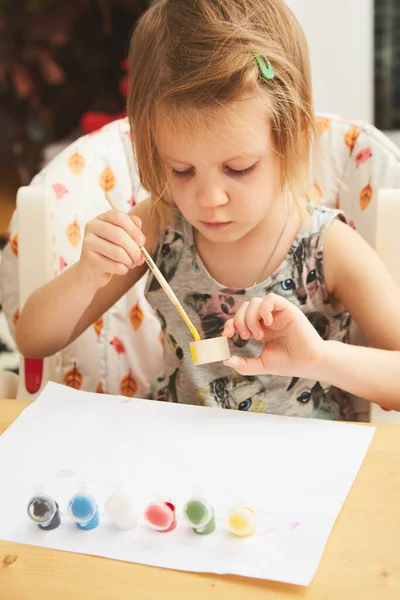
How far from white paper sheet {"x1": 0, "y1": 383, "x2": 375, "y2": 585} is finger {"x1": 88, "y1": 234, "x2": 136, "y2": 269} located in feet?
0.50

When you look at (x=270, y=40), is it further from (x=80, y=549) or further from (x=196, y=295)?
(x=80, y=549)

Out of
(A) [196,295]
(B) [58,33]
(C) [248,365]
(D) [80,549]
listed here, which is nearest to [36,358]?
(A) [196,295]

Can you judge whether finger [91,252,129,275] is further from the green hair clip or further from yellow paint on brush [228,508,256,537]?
yellow paint on brush [228,508,256,537]

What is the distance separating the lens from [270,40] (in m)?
0.88

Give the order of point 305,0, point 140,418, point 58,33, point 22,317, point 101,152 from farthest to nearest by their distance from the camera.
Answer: point 58,33
point 305,0
point 101,152
point 22,317
point 140,418

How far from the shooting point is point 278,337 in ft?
2.81

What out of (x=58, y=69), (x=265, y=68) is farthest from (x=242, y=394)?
(x=58, y=69)

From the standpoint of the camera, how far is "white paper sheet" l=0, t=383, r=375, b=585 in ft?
2.01

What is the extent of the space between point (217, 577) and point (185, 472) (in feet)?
0.46

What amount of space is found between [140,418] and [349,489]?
0.23 meters

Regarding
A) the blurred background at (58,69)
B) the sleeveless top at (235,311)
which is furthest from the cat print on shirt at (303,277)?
the blurred background at (58,69)

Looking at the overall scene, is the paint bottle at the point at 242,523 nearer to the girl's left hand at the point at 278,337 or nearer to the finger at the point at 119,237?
the girl's left hand at the point at 278,337

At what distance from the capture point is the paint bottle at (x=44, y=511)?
646mm

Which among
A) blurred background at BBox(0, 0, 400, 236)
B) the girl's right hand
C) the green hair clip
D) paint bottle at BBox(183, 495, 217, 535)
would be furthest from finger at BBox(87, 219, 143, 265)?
blurred background at BBox(0, 0, 400, 236)
